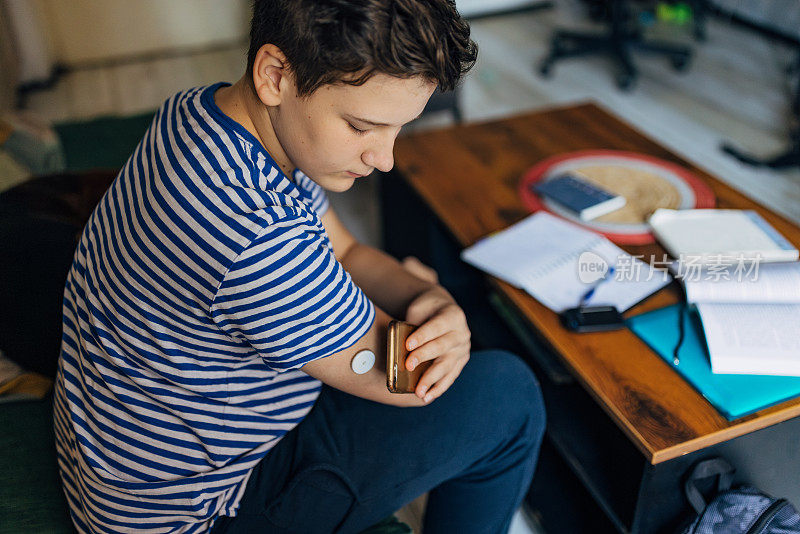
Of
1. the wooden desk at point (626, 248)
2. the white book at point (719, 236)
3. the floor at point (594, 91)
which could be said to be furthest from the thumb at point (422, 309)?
the floor at point (594, 91)

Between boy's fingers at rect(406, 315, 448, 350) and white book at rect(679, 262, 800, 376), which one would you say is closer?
boy's fingers at rect(406, 315, 448, 350)

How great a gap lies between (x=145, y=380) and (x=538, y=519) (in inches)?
35.5

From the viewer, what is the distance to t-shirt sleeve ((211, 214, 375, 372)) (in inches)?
28.3

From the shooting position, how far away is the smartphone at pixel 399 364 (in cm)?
86

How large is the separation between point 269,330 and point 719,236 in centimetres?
94

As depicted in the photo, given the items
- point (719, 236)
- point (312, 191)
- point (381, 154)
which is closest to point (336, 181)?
point (381, 154)

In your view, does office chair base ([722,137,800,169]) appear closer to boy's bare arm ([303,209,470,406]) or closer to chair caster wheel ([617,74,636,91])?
chair caster wheel ([617,74,636,91])

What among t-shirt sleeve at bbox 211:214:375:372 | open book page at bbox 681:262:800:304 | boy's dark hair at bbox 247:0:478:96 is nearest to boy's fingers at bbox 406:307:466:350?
t-shirt sleeve at bbox 211:214:375:372

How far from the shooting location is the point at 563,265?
1.26m

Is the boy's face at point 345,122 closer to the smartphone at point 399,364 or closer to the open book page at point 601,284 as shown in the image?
the smartphone at point 399,364

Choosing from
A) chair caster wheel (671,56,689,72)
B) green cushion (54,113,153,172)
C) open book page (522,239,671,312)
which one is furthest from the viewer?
chair caster wheel (671,56,689,72)

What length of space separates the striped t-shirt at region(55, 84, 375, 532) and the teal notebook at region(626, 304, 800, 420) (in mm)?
515

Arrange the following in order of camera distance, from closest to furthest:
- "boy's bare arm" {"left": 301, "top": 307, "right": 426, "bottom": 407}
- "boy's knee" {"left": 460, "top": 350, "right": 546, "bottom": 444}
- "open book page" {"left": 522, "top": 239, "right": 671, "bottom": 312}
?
1. "boy's bare arm" {"left": 301, "top": 307, "right": 426, "bottom": 407}
2. "boy's knee" {"left": 460, "top": 350, "right": 546, "bottom": 444}
3. "open book page" {"left": 522, "top": 239, "right": 671, "bottom": 312}

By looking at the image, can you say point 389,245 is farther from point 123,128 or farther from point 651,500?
point 651,500
